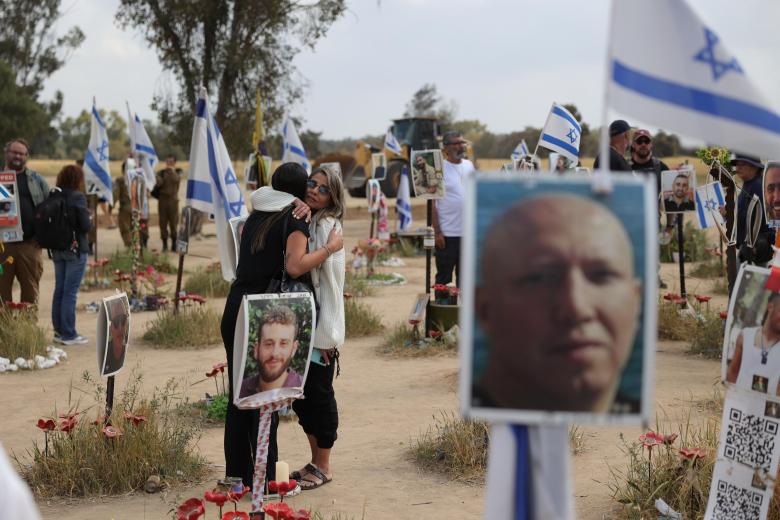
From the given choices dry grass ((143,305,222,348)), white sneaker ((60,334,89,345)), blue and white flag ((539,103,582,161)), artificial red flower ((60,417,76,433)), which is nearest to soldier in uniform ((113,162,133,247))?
white sneaker ((60,334,89,345))

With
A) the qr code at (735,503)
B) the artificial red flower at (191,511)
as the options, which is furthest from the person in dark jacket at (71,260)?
the qr code at (735,503)

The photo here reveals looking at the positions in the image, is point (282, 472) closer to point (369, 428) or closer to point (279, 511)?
point (279, 511)

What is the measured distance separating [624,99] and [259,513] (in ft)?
7.15

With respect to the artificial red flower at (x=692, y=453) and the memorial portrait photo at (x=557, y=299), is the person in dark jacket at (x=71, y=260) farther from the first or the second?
the memorial portrait photo at (x=557, y=299)

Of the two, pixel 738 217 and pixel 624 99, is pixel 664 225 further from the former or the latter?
pixel 624 99

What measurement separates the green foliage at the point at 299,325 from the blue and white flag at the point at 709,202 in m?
6.97

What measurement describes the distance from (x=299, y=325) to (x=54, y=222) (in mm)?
5579

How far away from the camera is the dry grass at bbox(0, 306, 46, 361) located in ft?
27.3

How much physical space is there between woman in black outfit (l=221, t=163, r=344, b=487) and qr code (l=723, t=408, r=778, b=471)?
6.56 ft

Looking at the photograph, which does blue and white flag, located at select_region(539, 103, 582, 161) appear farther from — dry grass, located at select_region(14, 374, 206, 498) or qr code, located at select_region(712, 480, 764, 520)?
qr code, located at select_region(712, 480, 764, 520)

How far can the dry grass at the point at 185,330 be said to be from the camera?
9273 mm

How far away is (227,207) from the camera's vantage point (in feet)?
22.7

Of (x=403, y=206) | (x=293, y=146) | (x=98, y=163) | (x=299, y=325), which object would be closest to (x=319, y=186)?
(x=299, y=325)

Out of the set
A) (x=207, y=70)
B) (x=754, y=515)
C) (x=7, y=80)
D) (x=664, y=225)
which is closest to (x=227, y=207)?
(x=754, y=515)
